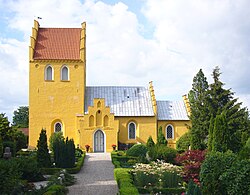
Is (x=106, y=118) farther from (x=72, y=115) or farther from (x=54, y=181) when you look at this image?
(x=54, y=181)

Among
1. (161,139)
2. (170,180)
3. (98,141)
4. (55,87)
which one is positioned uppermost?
(55,87)

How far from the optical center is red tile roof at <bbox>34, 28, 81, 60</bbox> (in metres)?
39.9

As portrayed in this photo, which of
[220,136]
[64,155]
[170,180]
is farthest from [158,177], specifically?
[64,155]

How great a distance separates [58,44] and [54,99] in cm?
590

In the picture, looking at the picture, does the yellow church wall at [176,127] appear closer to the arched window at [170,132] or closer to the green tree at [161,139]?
the arched window at [170,132]

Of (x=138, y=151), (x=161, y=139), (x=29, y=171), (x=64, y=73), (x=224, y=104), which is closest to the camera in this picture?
(x=29, y=171)

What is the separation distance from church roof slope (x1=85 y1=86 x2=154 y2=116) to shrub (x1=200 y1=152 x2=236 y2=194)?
2650 cm

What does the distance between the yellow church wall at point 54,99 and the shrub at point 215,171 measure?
90.3 feet

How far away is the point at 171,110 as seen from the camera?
138 ft

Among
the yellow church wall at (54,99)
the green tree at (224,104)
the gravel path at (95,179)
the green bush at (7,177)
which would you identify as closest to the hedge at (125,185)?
the gravel path at (95,179)

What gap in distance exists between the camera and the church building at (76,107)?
126 feet

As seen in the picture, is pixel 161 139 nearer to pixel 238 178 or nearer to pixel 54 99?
pixel 54 99

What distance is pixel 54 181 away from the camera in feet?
55.7

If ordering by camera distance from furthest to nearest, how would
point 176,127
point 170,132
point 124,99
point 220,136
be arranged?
1. point 124,99
2. point 170,132
3. point 176,127
4. point 220,136
